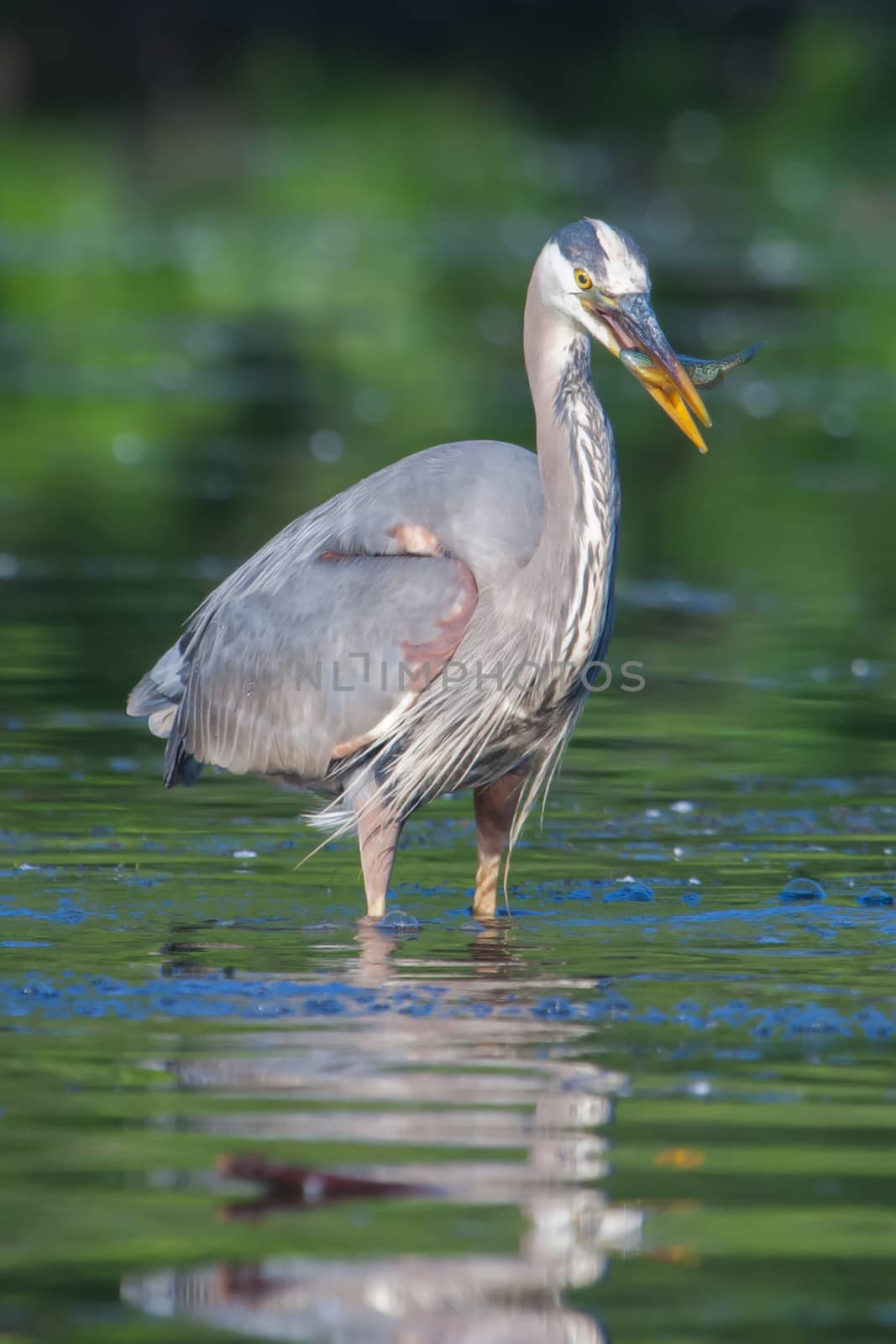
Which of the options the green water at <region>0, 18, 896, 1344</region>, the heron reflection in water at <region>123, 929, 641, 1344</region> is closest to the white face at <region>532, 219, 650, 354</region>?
the green water at <region>0, 18, 896, 1344</region>

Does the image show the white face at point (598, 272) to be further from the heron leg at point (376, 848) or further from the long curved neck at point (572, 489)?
the heron leg at point (376, 848)

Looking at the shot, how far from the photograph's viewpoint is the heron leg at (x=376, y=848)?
755cm

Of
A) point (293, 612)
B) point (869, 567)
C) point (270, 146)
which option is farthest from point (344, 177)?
point (293, 612)

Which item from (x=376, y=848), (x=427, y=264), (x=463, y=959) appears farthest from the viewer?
(x=427, y=264)

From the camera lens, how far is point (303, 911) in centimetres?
756

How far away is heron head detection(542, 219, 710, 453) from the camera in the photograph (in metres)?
7.28

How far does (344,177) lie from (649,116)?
11.3 meters

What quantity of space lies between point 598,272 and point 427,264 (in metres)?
24.0

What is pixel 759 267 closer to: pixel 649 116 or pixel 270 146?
pixel 270 146

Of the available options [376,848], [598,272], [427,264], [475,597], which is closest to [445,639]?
[475,597]

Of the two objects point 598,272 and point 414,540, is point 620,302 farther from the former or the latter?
point 414,540

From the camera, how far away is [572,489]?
24.6 feet

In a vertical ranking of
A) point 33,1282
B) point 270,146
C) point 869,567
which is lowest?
point 33,1282

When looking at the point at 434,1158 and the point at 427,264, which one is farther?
the point at 427,264
